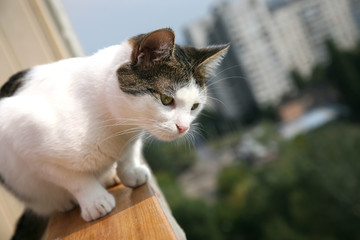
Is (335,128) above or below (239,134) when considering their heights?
below

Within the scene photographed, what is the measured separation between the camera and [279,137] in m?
9.92

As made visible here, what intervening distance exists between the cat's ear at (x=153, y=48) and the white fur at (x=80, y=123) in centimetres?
4

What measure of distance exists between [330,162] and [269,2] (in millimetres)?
3998

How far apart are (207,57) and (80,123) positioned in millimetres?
390

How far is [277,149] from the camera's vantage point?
962 centimetres

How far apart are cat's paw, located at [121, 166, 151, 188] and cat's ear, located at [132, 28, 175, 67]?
300 mm

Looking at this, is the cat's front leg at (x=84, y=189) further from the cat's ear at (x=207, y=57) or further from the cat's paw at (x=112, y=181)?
the cat's ear at (x=207, y=57)

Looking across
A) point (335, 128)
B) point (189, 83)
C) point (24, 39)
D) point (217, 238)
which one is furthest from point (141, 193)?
point (335, 128)

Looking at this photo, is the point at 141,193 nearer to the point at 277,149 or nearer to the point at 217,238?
the point at 217,238

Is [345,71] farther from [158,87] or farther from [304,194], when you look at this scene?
[158,87]

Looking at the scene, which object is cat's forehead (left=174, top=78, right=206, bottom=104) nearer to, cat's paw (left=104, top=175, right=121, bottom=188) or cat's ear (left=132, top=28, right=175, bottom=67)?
cat's ear (left=132, top=28, right=175, bottom=67)

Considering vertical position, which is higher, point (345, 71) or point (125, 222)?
point (125, 222)

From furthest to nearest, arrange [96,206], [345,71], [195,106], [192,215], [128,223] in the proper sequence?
[345,71], [192,215], [195,106], [96,206], [128,223]

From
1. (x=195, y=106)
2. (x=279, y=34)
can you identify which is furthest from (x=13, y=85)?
(x=279, y=34)
